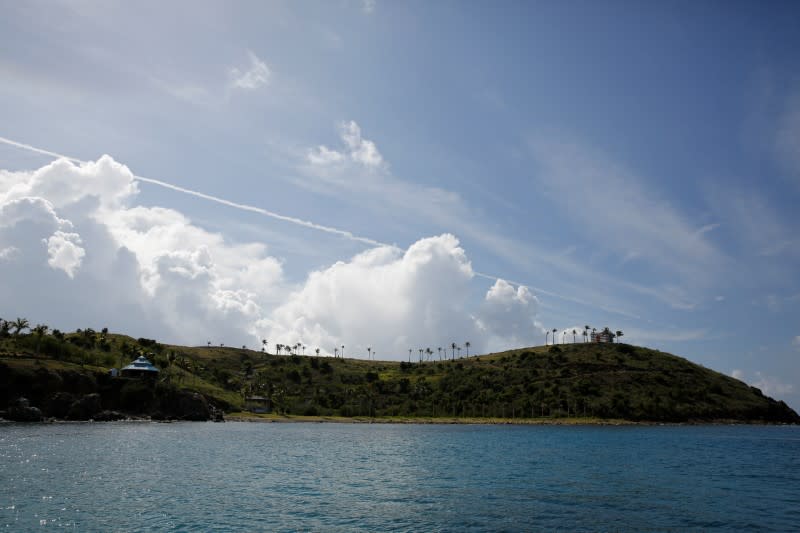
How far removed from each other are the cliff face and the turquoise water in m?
68.9

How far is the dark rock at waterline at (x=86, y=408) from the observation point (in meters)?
174

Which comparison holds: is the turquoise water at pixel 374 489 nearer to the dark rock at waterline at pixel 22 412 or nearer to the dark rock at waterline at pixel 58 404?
the dark rock at waterline at pixel 22 412

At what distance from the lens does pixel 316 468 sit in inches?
3113

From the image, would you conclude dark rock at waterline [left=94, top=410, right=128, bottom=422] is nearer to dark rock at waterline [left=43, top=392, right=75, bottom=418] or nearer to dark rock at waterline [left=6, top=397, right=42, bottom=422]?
dark rock at waterline [left=43, top=392, right=75, bottom=418]

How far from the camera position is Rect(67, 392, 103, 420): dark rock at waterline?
17350 cm

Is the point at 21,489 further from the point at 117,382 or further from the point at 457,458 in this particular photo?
the point at 117,382

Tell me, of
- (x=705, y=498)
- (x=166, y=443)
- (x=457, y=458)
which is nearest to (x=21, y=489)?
(x=166, y=443)

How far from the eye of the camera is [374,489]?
61688 mm

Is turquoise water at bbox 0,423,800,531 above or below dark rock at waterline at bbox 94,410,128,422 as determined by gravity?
above

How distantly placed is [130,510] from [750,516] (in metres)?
57.6

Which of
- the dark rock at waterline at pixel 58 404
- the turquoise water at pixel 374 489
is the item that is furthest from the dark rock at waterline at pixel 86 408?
the turquoise water at pixel 374 489

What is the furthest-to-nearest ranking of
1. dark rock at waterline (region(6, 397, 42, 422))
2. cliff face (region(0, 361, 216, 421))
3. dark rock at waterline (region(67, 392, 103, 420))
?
dark rock at waterline (region(67, 392, 103, 420)) → cliff face (region(0, 361, 216, 421)) → dark rock at waterline (region(6, 397, 42, 422))

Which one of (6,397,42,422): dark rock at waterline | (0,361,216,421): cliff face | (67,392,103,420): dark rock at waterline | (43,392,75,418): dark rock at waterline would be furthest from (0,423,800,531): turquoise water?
(67,392,103,420): dark rock at waterline

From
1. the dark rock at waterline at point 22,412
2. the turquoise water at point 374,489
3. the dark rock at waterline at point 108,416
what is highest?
the turquoise water at point 374,489
